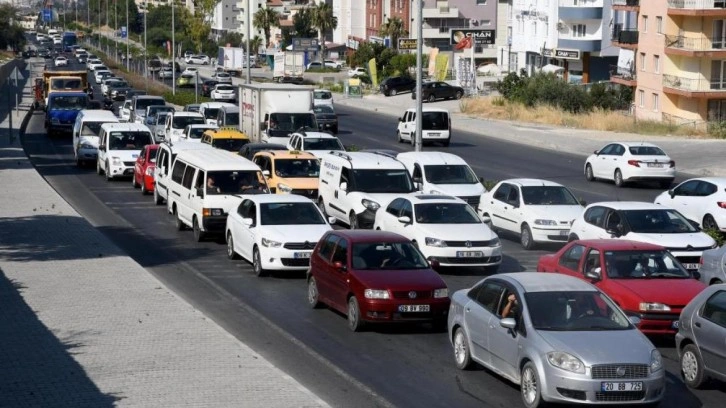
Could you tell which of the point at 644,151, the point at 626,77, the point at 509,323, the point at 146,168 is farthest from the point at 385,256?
the point at 626,77

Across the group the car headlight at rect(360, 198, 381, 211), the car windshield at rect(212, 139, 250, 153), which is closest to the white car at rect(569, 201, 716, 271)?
the car headlight at rect(360, 198, 381, 211)

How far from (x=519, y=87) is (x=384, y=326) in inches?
2189

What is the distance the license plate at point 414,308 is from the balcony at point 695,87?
4614 centimetres

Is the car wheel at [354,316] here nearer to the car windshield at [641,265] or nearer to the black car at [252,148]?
the car windshield at [641,265]

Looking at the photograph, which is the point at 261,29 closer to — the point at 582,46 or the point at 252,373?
the point at 582,46

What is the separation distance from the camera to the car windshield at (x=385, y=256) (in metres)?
Answer: 18.1

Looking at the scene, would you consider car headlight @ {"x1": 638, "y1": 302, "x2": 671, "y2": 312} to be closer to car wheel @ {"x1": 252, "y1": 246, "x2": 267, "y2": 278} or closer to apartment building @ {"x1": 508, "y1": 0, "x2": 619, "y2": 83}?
car wheel @ {"x1": 252, "y1": 246, "x2": 267, "y2": 278}

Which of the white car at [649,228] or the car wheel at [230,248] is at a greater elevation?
the white car at [649,228]

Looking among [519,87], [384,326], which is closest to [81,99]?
[519,87]

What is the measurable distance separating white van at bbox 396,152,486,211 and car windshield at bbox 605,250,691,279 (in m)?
12.0

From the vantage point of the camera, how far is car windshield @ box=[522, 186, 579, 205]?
87.4 feet

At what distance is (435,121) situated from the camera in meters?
51.8

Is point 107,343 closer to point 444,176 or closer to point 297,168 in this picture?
point 444,176

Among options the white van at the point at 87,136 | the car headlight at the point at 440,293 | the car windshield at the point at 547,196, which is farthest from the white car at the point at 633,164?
the car headlight at the point at 440,293
